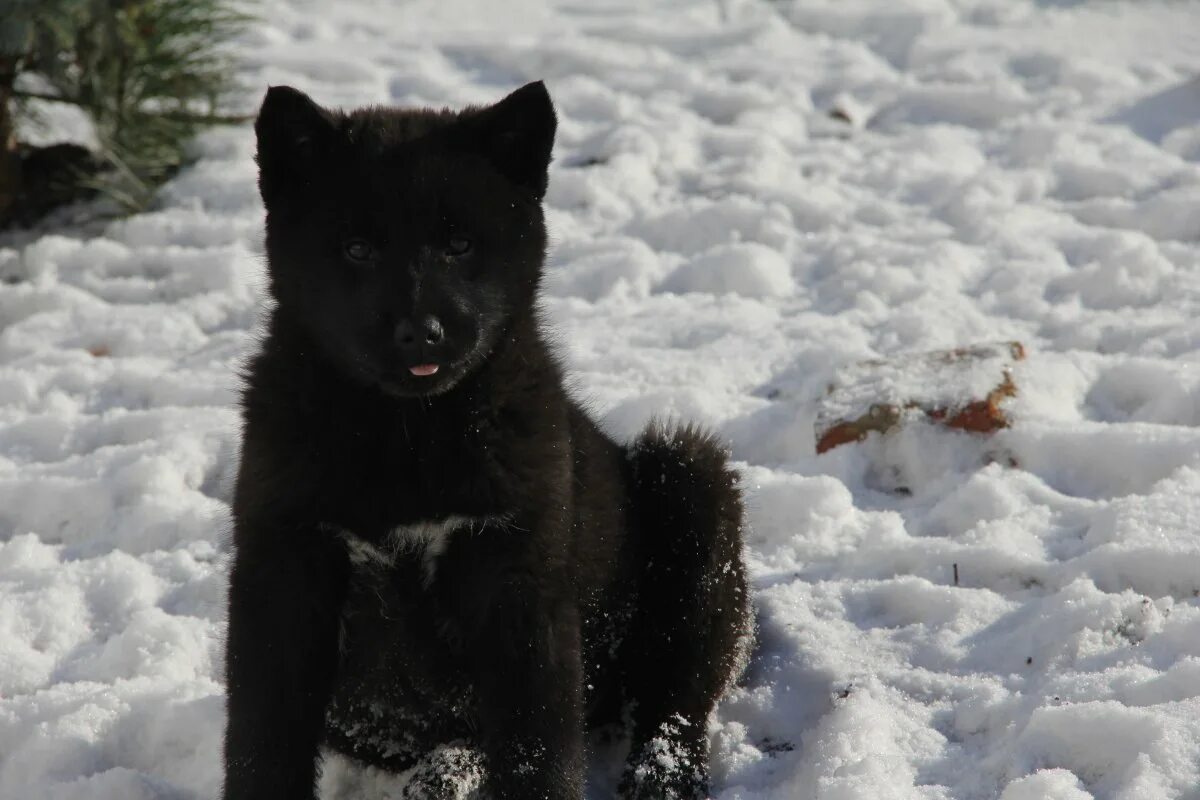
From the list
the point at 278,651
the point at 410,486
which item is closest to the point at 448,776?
the point at 278,651

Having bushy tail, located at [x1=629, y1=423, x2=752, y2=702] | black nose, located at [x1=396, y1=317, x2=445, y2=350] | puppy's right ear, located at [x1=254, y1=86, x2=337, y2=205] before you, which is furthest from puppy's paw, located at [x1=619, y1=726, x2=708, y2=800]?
puppy's right ear, located at [x1=254, y1=86, x2=337, y2=205]

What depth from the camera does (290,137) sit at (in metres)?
2.73

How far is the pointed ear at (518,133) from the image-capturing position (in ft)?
9.32

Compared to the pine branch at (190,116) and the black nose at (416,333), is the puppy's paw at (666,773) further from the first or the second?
the pine branch at (190,116)

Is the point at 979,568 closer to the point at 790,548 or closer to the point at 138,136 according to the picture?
the point at 790,548

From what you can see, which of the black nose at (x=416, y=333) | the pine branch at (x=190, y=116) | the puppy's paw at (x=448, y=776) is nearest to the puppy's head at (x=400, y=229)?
the black nose at (x=416, y=333)

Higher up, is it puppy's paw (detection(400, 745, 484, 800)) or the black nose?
the black nose

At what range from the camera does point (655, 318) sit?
5398mm

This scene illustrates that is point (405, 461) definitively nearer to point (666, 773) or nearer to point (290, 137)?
point (290, 137)

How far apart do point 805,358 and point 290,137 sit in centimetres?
262

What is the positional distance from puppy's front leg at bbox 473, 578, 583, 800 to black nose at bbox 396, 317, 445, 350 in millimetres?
492

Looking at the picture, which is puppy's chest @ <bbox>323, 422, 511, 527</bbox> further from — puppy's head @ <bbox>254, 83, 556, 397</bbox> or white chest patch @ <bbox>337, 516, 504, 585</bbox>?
puppy's head @ <bbox>254, 83, 556, 397</bbox>

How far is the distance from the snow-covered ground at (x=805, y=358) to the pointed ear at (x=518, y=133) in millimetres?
890

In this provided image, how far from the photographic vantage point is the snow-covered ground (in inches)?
128
